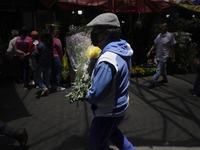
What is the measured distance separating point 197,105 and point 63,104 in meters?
3.51

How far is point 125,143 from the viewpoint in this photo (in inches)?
77.8

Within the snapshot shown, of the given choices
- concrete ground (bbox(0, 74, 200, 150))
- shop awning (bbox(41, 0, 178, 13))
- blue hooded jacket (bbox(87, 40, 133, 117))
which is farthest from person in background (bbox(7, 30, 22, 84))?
blue hooded jacket (bbox(87, 40, 133, 117))

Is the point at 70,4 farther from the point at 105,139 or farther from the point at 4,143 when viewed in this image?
the point at 105,139

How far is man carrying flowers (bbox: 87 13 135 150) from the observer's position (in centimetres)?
148

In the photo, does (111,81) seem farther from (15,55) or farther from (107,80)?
(15,55)

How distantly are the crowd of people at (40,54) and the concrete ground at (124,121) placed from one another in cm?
56

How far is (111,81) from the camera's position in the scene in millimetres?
1521

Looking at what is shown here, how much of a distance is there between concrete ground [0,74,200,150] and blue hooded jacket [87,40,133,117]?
130 centimetres

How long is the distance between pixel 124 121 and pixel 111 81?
2.18 m

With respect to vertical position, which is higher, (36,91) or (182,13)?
(182,13)

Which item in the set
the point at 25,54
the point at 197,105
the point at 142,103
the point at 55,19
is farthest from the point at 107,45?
the point at 55,19

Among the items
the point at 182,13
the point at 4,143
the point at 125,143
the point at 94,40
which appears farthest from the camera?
the point at 182,13

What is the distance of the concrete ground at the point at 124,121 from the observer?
2746 millimetres

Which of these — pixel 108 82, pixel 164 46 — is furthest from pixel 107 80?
→ pixel 164 46
